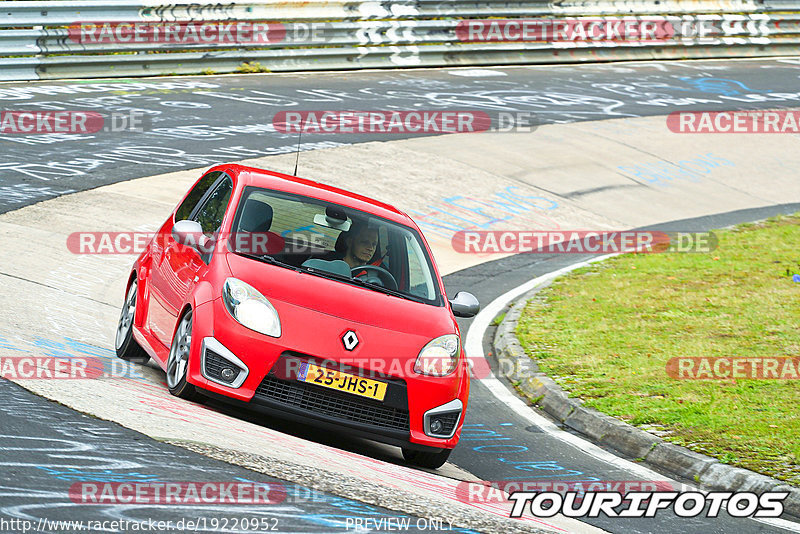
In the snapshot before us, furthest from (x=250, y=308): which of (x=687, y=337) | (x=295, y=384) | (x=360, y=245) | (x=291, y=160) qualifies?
(x=291, y=160)

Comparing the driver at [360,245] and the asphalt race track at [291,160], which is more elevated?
the driver at [360,245]

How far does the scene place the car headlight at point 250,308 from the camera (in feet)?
21.2

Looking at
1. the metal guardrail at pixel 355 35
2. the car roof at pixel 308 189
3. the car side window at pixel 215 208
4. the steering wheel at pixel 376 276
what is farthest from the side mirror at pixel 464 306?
the metal guardrail at pixel 355 35

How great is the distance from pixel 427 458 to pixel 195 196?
2844mm

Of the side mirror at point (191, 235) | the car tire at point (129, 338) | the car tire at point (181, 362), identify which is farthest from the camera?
the car tire at point (129, 338)

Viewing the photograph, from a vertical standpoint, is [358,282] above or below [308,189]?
below

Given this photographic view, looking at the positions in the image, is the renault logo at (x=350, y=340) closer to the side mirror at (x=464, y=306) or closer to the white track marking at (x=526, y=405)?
the side mirror at (x=464, y=306)

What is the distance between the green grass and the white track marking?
1.20 feet

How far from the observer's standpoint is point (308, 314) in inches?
260

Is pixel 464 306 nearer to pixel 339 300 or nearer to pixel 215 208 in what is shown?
pixel 339 300

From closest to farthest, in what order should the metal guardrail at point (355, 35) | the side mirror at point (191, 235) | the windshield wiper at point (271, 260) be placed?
the windshield wiper at point (271, 260) < the side mirror at point (191, 235) < the metal guardrail at point (355, 35)

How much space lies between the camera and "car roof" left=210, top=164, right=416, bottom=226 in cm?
779

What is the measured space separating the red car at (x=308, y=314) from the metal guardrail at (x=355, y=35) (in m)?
12.7

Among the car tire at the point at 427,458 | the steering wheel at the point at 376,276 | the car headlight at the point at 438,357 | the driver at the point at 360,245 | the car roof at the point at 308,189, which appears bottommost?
the car tire at the point at 427,458
